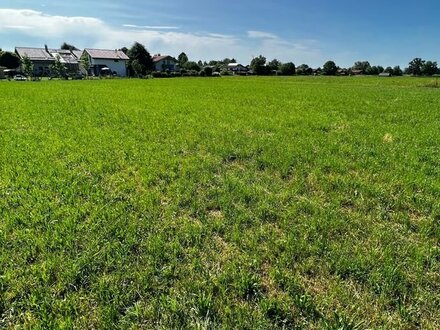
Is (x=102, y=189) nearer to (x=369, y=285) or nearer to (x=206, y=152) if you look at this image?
(x=206, y=152)

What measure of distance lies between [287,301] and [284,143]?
6974 millimetres

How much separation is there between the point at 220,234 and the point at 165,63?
14930 cm

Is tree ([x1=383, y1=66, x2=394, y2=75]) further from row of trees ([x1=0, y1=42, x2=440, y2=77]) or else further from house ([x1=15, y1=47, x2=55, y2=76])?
house ([x1=15, y1=47, x2=55, y2=76])

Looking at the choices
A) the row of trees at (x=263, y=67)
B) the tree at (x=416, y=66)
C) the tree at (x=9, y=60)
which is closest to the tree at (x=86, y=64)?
the row of trees at (x=263, y=67)

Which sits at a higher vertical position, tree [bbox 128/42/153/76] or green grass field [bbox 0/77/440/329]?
tree [bbox 128/42/153/76]

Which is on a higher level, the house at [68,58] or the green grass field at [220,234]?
the house at [68,58]

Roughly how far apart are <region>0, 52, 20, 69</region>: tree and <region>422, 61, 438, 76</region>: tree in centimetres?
15763

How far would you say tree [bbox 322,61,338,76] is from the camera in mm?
135500

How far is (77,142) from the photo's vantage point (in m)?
10.3

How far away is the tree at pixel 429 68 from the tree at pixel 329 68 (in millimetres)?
36165

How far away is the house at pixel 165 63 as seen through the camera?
462 ft

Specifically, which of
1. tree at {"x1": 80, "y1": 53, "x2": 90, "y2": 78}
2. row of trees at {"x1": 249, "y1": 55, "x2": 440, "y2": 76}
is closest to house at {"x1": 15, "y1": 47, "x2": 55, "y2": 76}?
tree at {"x1": 80, "y1": 53, "x2": 90, "y2": 78}

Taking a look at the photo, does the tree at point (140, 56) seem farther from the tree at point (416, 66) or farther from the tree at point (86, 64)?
the tree at point (416, 66)

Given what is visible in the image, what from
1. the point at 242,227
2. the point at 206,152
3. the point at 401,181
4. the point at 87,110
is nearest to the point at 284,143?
the point at 206,152
